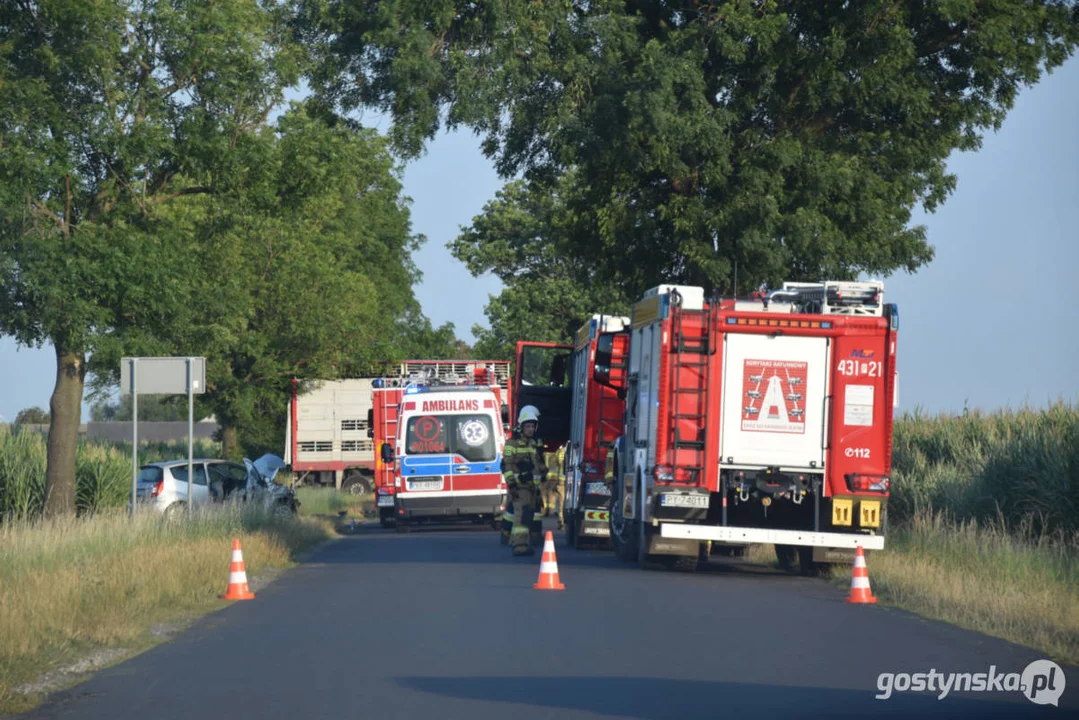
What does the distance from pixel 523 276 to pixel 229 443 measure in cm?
1201

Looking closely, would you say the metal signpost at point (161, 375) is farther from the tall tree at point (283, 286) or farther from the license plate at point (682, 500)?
the license plate at point (682, 500)

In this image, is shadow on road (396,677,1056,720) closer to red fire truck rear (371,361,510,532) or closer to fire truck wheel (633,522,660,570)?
fire truck wheel (633,522,660,570)

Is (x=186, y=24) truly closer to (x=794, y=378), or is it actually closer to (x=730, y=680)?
(x=794, y=378)

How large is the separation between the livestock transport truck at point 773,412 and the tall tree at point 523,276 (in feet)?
98.6

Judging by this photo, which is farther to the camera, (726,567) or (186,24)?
(186,24)

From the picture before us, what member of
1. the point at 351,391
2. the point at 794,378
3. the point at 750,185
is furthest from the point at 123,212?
the point at 351,391

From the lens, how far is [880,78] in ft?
78.2

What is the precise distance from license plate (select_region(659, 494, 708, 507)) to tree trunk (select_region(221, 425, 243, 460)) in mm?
32741

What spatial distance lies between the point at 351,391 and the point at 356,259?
23897mm

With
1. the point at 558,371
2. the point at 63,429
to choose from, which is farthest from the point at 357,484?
the point at 63,429

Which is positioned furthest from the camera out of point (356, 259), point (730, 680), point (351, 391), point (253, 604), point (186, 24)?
point (356, 259)

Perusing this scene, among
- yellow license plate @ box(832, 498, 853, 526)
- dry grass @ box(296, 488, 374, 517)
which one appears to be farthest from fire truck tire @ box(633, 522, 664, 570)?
dry grass @ box(296, 488, 374, 517)

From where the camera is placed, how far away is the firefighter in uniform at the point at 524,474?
772 inches

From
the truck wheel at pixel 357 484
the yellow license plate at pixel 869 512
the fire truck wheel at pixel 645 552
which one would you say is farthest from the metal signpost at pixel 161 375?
the truck wheel at pixel 357 484
